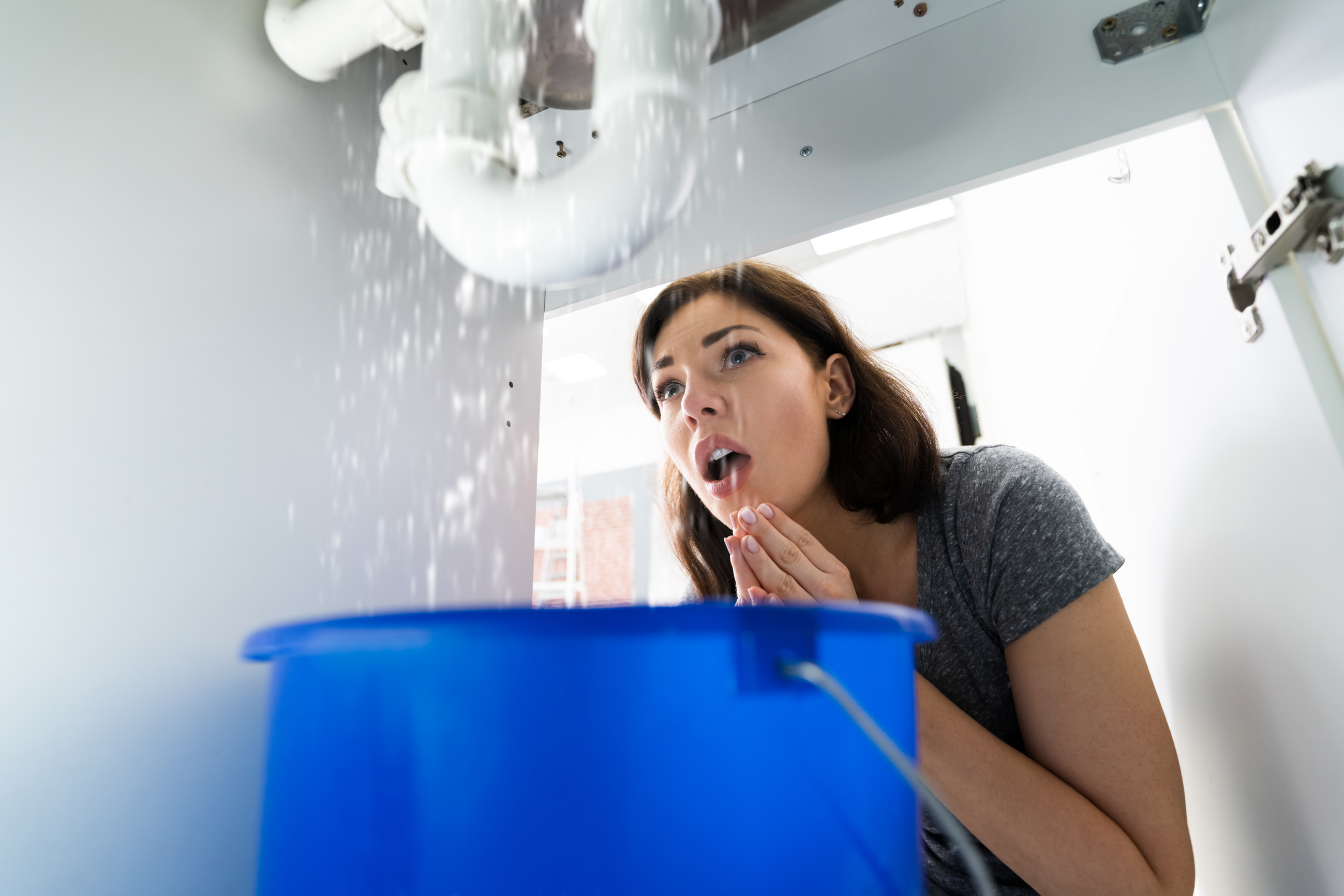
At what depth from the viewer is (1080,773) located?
564 mm

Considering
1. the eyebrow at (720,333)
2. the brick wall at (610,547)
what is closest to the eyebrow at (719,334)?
the eyebrow at (720,333)

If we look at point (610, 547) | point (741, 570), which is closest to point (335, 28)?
point (741, 570)

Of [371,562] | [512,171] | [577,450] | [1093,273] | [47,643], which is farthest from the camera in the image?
[577,450]

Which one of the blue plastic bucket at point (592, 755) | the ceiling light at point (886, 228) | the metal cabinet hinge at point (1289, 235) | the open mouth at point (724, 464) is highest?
the ceiling light at point (886, 228)

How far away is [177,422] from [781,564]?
0.49 meters

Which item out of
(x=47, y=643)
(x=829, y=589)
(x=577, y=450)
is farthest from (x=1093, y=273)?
(x=577, y=450)

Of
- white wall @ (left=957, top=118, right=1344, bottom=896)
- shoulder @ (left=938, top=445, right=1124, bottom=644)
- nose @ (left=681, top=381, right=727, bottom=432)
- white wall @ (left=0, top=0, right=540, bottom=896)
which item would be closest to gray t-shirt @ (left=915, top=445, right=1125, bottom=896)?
shoulder @ (left=938, top=445, right=1124, bottom=644)

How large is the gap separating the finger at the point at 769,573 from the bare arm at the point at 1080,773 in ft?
0.44

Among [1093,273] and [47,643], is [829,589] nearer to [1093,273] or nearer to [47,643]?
[47,643]

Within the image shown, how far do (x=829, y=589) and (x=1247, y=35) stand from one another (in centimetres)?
59

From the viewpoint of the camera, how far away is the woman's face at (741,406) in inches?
30.9

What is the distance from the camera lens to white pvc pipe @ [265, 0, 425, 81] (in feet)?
1.93

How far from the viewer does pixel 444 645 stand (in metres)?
0.28

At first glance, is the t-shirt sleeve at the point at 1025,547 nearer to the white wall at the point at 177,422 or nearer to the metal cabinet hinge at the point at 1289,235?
the metal cabinet hinge at the point at 1289,235
